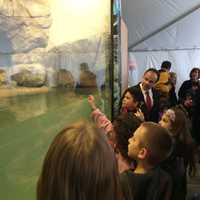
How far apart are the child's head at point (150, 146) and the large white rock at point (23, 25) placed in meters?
0.88

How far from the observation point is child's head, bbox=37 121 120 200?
2.64ft

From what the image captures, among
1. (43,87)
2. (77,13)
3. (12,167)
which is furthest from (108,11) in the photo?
(12,167)

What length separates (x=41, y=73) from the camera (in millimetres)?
2188

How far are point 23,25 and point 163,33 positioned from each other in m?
5.05

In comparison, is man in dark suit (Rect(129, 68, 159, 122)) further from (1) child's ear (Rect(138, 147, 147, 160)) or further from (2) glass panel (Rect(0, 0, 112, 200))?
(1) child's ear (Rect(138, 147, 147, 160))

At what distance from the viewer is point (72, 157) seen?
2.64ft

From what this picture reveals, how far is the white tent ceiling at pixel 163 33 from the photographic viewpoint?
6.15 metres

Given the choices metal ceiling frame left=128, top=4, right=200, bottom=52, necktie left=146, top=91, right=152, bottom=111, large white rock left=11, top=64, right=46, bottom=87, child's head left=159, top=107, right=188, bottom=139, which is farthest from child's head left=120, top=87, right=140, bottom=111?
metal ceiling frame left=128, top=4, right=200, bottom=52

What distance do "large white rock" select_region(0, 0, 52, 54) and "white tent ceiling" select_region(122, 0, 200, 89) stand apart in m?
3.83

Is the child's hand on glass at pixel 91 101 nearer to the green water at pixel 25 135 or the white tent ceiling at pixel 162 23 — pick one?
the green water at pixel 25 135

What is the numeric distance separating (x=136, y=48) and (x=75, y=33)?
510cm

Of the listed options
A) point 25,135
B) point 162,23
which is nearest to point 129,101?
point 25,135

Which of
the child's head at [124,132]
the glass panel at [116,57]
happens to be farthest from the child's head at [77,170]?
the glass panel at [116,57]

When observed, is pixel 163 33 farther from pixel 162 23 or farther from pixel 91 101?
pixel 91 101
